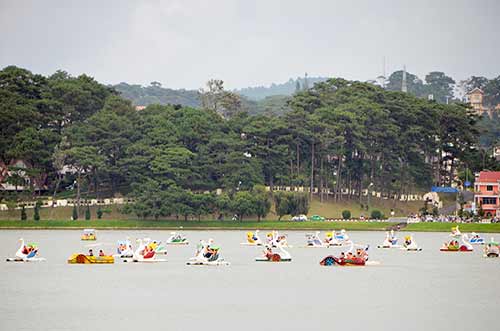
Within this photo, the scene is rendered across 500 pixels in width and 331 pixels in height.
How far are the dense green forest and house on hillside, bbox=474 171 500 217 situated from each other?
37.8 feet

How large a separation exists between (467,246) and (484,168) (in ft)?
221

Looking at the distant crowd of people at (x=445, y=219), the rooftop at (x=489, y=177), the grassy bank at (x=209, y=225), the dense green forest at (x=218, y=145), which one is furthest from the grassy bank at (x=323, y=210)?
the rooftop at (x=489, y=177)

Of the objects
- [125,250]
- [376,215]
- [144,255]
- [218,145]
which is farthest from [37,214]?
[144,255]

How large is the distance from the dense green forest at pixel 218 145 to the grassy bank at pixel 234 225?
4.75ft

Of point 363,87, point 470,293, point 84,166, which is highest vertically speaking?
point 363,87

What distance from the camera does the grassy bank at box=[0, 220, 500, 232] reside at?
129500 millimetres

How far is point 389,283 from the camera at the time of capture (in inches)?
2918

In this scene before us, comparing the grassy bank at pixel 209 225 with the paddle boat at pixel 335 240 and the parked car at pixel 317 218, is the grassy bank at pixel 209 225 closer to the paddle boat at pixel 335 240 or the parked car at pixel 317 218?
the parked car at pixel 317 218

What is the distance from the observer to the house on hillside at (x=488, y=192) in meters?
149

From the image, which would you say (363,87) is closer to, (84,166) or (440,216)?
(440,216)

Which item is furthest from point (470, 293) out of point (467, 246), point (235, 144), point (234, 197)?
point (235, 144)

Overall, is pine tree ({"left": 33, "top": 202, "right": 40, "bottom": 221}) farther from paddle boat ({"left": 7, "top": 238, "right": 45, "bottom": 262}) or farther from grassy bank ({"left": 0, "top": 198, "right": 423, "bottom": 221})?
paddle boat ({"left": 7, "top": 238, "right": 45, "bottom": 262})

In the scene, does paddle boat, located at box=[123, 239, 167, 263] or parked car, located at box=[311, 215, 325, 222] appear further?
parked car, located at box=[311, 215, 325, 222]

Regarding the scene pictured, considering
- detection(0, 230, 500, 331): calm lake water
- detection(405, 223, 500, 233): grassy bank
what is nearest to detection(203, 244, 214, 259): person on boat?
detection(0, 230, 500, 331): calm lake water
